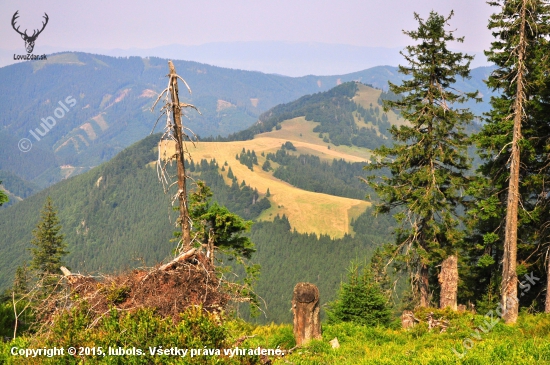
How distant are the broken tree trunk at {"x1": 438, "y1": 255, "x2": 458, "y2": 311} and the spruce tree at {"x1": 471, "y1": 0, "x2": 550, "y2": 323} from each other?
1.87 metres

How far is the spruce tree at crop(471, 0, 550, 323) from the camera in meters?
16.7

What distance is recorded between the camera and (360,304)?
1641cm

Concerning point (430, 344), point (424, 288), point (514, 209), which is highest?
point (514, 209)

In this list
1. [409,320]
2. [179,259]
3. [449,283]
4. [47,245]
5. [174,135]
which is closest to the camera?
[179,259]

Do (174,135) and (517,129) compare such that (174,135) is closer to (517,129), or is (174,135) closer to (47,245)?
(517,129)

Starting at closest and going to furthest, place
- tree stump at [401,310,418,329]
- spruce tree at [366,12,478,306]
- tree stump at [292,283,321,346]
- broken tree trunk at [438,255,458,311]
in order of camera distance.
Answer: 1. tree stump at [292,283,321,346]
2. tree stump at [401,310,418,329]
3. broken tree trunk at [438,255,458,311]
4. spruce tree at [366,12,478,306]

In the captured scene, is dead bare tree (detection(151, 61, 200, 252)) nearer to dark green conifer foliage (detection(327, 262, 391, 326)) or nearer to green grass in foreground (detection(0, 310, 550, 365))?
green grass in foreground (detection(0, 310, 550, 365))

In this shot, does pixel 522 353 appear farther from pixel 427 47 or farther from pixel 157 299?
pixel 427 47

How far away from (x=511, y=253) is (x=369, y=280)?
19.3ft

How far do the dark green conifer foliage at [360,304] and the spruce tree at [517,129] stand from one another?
497 cm

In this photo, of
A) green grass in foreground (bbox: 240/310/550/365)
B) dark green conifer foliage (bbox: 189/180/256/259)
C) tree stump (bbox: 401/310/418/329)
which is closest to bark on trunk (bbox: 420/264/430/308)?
tree stump (bbox: 401/310/418/329)

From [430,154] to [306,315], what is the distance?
1249 centimetres

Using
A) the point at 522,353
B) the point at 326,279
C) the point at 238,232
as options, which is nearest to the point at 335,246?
the point at 326,279

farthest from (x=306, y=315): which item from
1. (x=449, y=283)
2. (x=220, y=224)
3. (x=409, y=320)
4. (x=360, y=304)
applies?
(x=220, y=224)
